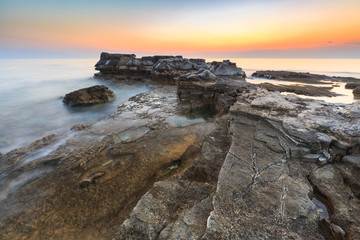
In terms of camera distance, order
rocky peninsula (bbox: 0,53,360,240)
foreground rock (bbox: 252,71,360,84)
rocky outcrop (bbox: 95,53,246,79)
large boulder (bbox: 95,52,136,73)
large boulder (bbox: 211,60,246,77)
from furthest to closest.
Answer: large boulder (bbox: 95,52,136,73) < foreground rock (bbox: 252,71,360,84) < rocky outcrop (bbox: 95,53,246,79) < large boulder (bbox: 211,60,246,77) < rocky peninsula (bbox: 0,53,360,240)

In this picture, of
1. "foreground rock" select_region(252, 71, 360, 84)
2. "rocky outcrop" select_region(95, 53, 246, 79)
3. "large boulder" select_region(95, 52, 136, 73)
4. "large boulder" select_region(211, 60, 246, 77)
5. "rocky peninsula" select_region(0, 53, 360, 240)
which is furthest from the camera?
"large boulder" select_region(95, 52, 136, 73)

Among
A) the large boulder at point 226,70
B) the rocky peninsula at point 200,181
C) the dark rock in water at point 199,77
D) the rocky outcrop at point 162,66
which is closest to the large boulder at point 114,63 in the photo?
the rocky outcrop at point 162,66

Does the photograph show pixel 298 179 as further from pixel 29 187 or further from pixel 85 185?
pixel 29 187

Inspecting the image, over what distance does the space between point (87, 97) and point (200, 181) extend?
15.9 m

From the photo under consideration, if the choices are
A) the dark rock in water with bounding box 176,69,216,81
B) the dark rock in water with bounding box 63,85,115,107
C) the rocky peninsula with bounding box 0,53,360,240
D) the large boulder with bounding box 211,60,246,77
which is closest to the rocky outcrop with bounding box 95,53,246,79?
the large boulder with bounding box 211,60,246,77

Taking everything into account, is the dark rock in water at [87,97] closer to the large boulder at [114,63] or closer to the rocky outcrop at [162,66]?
the rocky outcrop at [162,66]

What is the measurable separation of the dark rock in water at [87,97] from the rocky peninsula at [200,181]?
8088 mm

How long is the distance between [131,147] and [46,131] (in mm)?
6544

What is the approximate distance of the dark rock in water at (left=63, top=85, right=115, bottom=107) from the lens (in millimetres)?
15745

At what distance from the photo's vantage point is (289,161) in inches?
170

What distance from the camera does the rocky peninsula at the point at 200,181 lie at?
2959 mm

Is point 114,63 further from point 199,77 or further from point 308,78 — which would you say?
point 308,78

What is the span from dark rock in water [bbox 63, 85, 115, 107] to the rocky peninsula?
26.5 ft

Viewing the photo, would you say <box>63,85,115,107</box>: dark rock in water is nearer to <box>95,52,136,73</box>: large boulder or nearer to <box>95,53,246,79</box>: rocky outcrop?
<box>95,53,246,79</box>: rocky outcrop
